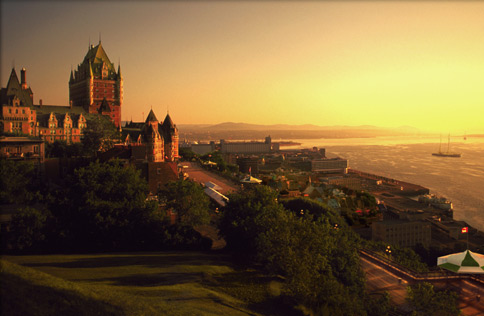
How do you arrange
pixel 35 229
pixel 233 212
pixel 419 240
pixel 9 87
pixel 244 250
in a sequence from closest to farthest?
pixel 35 229 < pixel 244 250 < pixel 233 212 < pixel 9 87 < pixel 419 240

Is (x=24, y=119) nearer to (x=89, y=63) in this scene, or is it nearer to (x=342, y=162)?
(x=89, y=63)

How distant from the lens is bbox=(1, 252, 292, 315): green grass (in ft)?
26.1

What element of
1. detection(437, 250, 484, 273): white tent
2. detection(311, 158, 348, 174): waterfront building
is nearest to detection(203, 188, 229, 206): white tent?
detection(437, 250, 484, 273): white tent

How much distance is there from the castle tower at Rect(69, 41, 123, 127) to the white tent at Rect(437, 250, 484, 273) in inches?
2530

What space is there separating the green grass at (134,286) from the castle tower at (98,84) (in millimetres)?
60487

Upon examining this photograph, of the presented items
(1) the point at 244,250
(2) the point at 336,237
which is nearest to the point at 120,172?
(1) the point at 244,250

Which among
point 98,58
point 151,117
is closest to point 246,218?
point 151,117

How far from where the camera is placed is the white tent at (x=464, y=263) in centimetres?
2422

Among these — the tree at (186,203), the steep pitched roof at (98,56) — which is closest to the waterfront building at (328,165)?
the steep pitched roof at (98,56)

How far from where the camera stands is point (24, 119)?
163 feet

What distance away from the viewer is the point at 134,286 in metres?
13.2

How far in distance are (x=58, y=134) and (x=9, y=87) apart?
1087 cm

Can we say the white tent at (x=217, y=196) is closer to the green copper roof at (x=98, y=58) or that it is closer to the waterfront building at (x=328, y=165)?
the green copper roof at (x=98, y=58)

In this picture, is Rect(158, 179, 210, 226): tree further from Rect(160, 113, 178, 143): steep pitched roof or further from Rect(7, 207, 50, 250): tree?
Rect(160, 113, 178, 143): steep pitched roof
